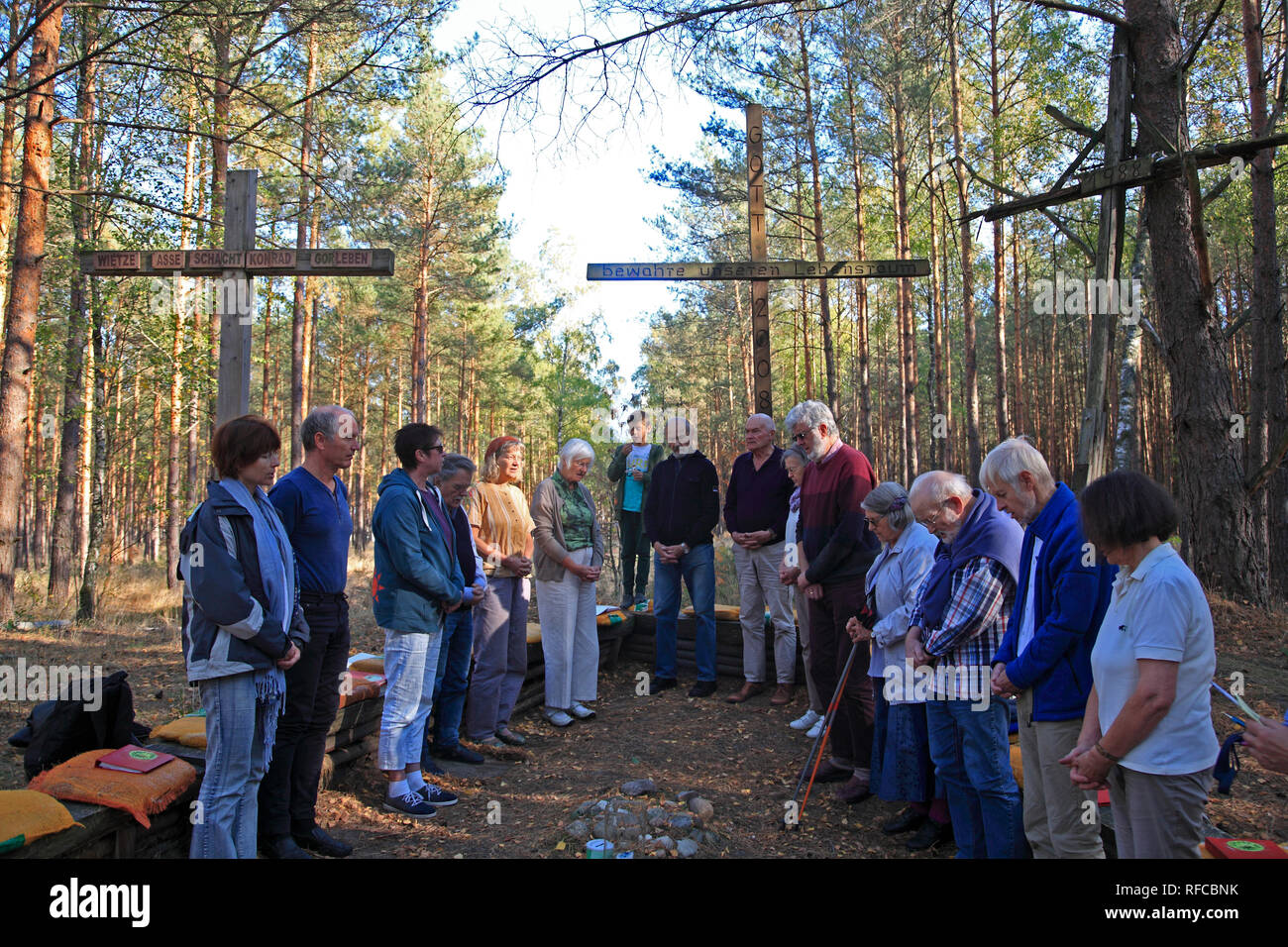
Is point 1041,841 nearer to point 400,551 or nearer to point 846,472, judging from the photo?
point 846,472

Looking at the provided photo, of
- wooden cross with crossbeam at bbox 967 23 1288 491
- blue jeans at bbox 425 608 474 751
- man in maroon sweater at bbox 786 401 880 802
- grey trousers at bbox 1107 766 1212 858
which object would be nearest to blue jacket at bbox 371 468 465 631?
blue jeans at bbox 425 608 474 751

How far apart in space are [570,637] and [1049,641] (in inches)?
145

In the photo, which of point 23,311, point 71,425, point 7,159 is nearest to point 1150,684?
point 23,311

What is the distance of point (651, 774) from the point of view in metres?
4.74

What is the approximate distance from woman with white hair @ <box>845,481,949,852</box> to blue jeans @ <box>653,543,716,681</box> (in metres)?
2.25

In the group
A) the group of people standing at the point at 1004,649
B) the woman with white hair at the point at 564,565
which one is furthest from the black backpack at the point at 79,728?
the group of people standing at the point at 1004,649

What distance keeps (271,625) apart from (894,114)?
58.2 ft

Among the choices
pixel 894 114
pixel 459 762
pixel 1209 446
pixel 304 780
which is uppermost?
pixel 894 114

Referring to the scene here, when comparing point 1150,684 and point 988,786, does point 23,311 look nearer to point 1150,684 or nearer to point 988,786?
point 988,786

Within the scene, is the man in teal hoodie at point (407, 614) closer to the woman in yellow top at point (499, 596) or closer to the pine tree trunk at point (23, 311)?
the woman in yellow top at point (499, 596)

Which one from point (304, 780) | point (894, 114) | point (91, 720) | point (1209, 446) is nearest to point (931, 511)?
point (304, 780)

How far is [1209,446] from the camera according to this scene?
6773 mm

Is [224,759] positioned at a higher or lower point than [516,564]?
lower
